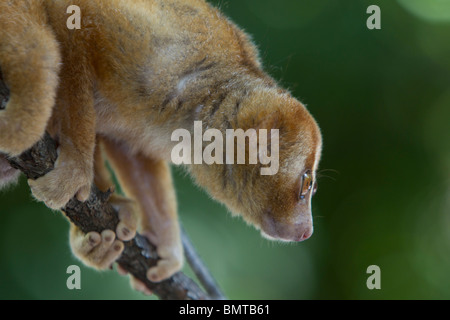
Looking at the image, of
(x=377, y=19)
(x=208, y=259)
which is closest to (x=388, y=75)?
(x=377, y=19)

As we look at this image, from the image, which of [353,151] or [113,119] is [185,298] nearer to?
[113,119]

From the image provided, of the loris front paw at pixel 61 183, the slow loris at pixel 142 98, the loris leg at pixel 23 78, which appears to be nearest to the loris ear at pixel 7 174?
the slow loris at pixel 142 98

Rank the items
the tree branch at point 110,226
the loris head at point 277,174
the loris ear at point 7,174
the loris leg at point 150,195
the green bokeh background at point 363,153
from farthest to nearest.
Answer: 1. the green bokeh background at point 363,153
2. the loris leg at point 150,195
3. the loris ear at point 7,174
4. the loris head at point 277,174
5. the tree branch at point 110,226

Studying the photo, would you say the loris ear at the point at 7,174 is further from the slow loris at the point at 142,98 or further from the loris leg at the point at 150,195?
the loris leg at the point at 150,195

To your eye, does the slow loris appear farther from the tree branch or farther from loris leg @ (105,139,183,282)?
loris leg @ (105,139,183,282)

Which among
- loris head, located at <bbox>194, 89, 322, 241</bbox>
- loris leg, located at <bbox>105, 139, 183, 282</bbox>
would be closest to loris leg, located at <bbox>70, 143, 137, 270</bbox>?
loris leg, located at <bbox>105, 139, 183, 282</bbox>

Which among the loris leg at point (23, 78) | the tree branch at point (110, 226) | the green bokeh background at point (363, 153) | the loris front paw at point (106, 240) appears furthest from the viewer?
the green bokeh background at point (363, 153)

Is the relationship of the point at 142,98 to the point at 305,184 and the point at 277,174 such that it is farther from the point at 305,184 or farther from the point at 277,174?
the point at 305,184
